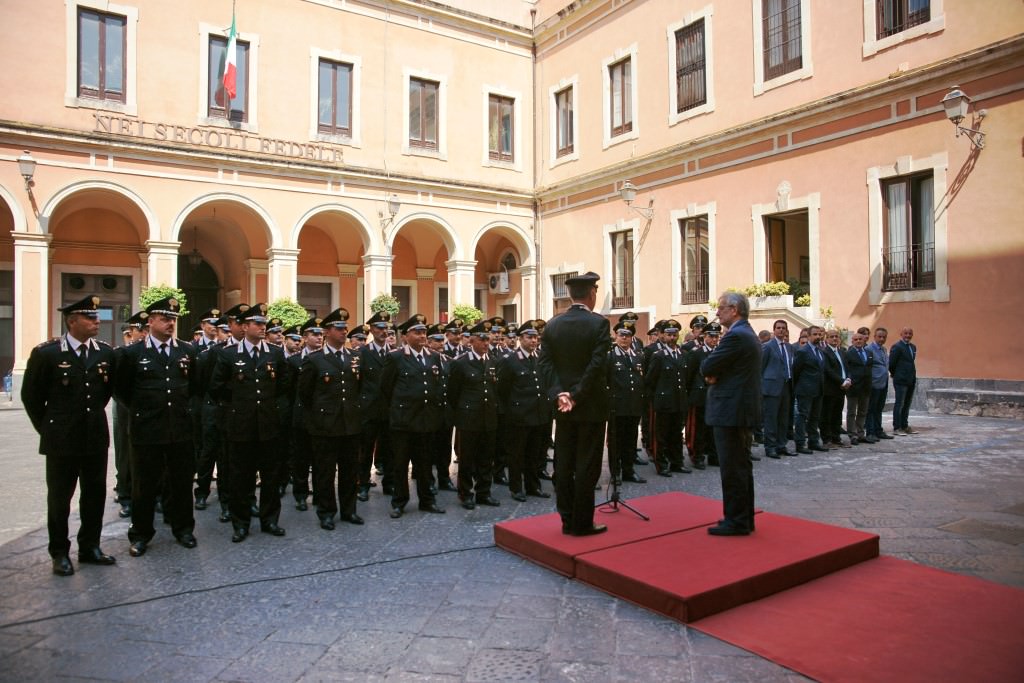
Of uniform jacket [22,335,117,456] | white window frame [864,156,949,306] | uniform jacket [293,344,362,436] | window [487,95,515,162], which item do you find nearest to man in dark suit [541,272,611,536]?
uniform jacket [293,344,362,436]

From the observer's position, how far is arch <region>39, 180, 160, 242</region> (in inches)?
640

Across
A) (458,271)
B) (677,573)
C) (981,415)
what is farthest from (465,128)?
(677,573)

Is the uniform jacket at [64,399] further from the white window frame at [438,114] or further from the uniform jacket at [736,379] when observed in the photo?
the white window frame at [438,114]

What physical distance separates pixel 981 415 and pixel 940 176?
14.4 feet

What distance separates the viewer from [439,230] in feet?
72.3

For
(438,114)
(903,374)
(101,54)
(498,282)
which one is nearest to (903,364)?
(903,374)

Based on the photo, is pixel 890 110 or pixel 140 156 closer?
pixel 890 110

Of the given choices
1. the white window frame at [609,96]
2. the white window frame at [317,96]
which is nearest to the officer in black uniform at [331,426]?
the white window frame at [317,96]

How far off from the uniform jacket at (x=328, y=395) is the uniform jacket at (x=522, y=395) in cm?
160

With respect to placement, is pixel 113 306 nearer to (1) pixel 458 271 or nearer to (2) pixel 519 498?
(1) pixel 458 271

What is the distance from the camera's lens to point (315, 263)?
23.2m

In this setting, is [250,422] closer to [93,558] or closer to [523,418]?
[93,558]

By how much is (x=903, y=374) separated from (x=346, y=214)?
48.2ft

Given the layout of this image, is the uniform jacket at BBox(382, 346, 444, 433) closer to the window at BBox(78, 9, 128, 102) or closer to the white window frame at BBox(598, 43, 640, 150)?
the window at BBox(78, 9, 128, 102)
